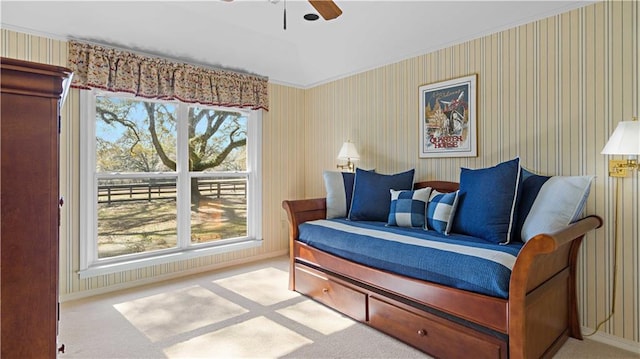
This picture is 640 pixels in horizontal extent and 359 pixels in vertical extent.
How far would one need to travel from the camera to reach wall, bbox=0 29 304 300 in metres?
2.86

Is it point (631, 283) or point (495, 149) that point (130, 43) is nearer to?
point (495, 149)

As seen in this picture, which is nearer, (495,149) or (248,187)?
(495,149)

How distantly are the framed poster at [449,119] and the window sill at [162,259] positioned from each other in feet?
7.66

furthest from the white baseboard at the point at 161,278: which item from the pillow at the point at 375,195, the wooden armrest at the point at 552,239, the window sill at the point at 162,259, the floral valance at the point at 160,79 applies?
the wooden armrest at the point at 552,239

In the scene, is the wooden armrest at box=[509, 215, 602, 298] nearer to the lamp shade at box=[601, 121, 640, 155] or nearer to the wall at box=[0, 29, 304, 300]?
the lamp shade at box=[601, 121, 640, 155]

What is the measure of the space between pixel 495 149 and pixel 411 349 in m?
Result: 1.72

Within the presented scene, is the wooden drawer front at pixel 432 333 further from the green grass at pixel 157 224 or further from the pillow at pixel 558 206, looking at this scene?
the green grass at pixel 157 224

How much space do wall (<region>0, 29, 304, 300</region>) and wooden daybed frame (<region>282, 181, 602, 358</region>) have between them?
1709mm

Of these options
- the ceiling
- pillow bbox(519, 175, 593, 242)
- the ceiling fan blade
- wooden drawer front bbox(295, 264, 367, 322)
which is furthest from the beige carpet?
the ceiling

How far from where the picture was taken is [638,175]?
213cm

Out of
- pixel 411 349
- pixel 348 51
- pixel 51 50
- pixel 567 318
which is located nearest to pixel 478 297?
pixel 411 349

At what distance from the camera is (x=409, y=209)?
9.30ft

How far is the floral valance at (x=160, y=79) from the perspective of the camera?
9.72ft

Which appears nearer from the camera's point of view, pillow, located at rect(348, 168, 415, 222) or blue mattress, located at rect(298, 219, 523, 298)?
blue mattress, located at rect(298, 219, 523, 298)
